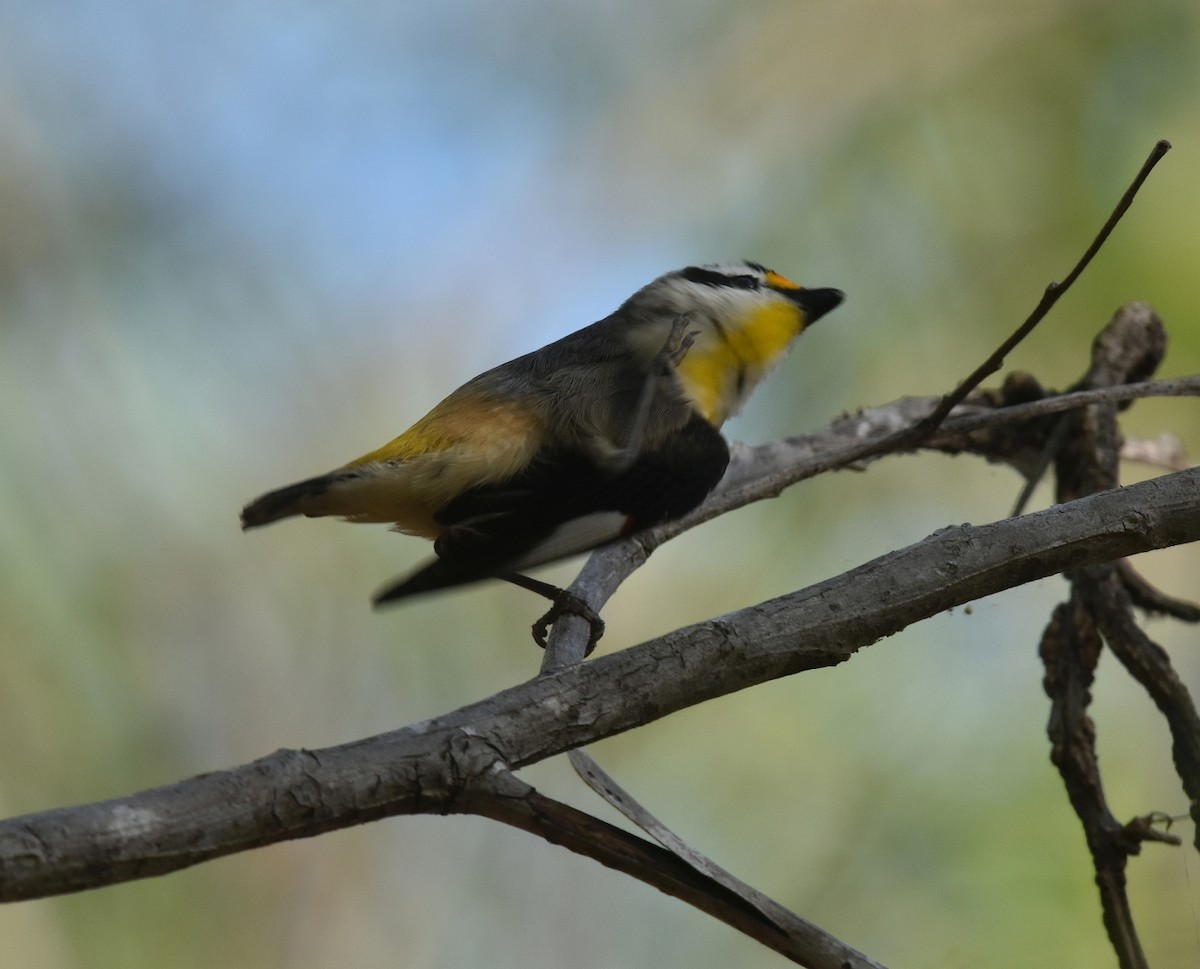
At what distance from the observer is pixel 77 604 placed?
3.74m

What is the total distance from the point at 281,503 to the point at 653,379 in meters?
0.73

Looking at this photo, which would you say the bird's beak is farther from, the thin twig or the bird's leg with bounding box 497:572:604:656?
the bird's leg with bounding box 497:572:604:656

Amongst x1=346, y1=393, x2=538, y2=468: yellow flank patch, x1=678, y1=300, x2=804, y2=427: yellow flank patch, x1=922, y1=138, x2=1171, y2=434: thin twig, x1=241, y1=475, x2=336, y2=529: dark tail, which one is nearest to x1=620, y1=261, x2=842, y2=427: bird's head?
x1=678, y1=300, x2=804, y2=427: yellow flank patch

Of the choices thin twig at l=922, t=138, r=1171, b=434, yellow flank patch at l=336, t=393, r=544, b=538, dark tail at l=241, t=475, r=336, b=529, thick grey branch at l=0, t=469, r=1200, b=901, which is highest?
thin twig at l=922, t=138, r=1171, b=434

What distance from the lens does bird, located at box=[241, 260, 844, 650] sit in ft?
5.91

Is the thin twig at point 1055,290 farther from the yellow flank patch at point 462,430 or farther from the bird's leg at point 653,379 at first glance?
the yellow flank patch at point 462,430

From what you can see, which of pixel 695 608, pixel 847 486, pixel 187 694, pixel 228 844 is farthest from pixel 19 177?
pixel 228 844

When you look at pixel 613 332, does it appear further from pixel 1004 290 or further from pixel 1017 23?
pixel 1017 23

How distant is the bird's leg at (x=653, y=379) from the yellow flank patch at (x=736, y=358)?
4 centimetres

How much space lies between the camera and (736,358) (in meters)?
2.50

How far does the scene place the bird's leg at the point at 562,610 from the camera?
6.86 ft

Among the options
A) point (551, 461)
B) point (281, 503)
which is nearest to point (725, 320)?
point (551, 461)

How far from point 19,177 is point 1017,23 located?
3701 millimetres

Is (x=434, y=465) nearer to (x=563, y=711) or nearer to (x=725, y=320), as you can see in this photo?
(x=563, y=711)
